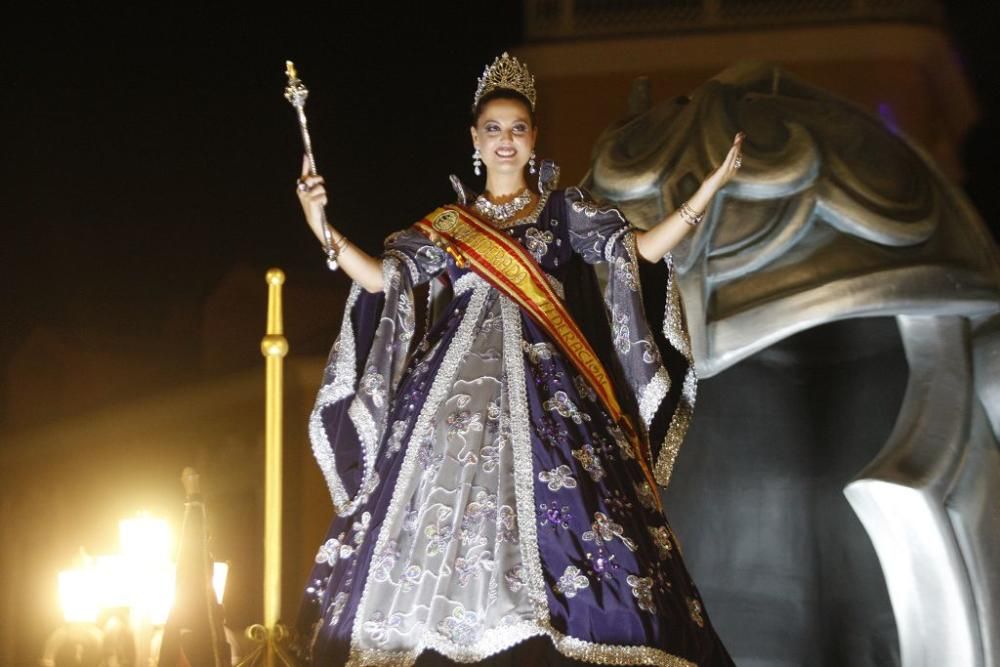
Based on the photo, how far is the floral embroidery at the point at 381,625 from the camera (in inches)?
102

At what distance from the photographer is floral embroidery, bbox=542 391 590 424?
2.81 m

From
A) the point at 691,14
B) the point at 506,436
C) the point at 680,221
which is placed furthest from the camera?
the point at 691,14

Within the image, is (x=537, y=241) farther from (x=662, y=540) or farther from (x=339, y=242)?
(x=662, y=540)

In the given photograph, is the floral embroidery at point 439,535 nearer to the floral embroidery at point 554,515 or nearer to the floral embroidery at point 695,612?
the floral embroidery at point 554,515

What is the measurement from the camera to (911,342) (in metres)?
3.59

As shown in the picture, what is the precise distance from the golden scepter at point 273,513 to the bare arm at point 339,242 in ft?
0.44

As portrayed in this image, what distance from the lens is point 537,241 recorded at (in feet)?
10.0

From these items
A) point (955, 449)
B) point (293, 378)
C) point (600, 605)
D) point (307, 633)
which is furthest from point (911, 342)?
point (293, 378)

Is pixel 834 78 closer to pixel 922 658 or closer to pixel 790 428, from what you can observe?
pixel 790 428

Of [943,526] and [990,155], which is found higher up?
[990,155]

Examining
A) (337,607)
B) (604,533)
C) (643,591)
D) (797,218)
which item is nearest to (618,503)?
(604,533)

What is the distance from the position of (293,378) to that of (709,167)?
7.89 ft

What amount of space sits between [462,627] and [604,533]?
31 cm

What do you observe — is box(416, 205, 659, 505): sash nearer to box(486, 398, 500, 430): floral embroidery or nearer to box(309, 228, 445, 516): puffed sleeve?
box(309, 228, 445, 516): puffed sleeve
